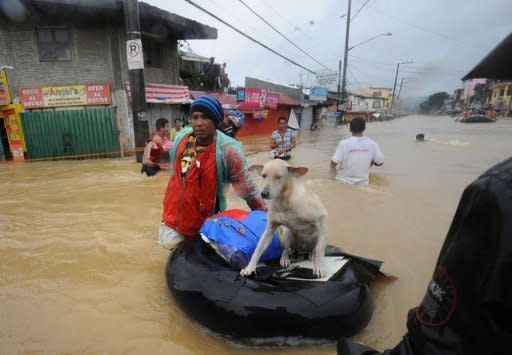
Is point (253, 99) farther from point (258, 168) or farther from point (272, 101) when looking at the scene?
point (258, 168)

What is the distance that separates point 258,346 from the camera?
8.20 feet

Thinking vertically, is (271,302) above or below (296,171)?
below

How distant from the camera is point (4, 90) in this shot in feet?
41.8

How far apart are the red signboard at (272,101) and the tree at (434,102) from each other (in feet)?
303

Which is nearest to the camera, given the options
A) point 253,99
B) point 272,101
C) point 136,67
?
point 136,67

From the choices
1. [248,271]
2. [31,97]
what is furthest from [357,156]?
[31,97]

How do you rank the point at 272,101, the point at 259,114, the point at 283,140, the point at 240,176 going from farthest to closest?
the point at 272,101
the point at 259,114
the point at 283,140
the point at 240,176

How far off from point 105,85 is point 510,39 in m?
14.6

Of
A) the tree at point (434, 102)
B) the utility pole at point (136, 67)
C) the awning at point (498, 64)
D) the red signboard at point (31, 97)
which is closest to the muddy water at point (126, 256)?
the utility pole at point (136, 67)

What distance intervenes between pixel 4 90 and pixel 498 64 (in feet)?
54.2

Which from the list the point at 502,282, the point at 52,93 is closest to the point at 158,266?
the point at 502,282

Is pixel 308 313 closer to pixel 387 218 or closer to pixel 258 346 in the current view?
pixel 258 346

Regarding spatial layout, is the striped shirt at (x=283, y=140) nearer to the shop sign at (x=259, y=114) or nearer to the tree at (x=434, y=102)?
the shop sign at (x=259, y=114)

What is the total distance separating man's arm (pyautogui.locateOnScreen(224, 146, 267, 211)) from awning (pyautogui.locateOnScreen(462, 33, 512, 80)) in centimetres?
217
